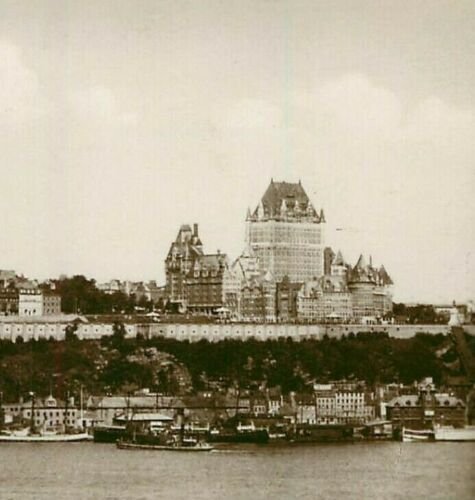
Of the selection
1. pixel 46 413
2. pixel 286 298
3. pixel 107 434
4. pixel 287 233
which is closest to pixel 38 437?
pixel 46 413

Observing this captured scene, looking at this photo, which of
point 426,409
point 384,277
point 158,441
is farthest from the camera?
point 158,441

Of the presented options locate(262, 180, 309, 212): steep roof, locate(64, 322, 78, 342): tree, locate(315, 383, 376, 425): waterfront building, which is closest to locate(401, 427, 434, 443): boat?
locate(315, 383, 376, 425): waterfront building

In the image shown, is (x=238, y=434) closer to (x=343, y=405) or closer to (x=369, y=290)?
(x=343, y=405)

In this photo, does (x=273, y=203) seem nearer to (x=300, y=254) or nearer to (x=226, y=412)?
(x=300, y=254)

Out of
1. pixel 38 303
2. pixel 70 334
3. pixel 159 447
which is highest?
pixel 38 303

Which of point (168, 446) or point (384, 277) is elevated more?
point (384, 277)

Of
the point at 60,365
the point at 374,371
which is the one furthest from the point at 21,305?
the point at 374,371

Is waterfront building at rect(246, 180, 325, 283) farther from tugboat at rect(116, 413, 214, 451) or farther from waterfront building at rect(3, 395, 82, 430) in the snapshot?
waterfront building at rect(3, 395, 82, 430)
